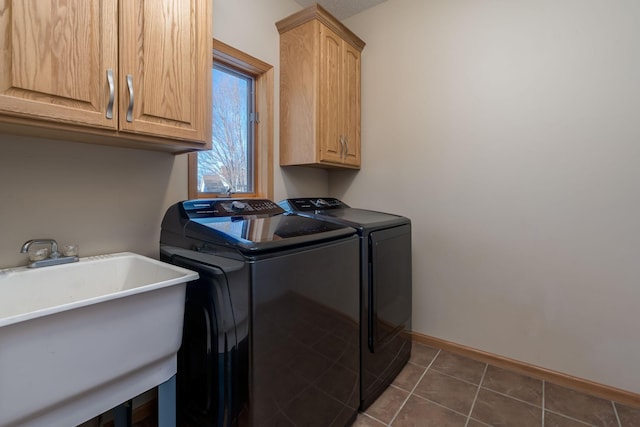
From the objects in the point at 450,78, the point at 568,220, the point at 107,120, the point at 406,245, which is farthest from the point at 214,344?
the point at 450,78

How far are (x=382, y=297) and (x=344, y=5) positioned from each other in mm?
2399

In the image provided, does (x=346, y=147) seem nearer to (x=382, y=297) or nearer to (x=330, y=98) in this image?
(x=330, y=98)

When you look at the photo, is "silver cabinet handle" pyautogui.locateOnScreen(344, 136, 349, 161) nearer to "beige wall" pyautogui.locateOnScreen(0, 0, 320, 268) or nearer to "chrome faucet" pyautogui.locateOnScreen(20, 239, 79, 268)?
"beige wall" pyautogui.locateOnScreen(0, 0, 320, 268)

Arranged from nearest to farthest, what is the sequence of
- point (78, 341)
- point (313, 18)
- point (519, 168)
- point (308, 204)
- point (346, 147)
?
point (78, 341) < point (519, 168) < point (313, 18) < point (308, 204) < point (346, 147)

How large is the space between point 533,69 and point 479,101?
33 cm

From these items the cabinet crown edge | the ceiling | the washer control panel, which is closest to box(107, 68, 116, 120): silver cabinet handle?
the washer control panel

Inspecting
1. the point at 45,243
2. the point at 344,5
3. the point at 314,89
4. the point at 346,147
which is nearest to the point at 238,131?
the point at 314,89

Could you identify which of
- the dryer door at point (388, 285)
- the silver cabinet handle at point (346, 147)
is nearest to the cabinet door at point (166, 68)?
the dryer door at point (388, 285)

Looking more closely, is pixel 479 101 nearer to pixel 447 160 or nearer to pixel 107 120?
pixel 447 160

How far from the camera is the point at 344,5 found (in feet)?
8.19

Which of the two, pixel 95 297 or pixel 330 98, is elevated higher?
pixel 330 98

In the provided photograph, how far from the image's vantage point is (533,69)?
73.3 inches

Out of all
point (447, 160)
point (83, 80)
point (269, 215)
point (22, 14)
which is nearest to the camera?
point (22, 14)

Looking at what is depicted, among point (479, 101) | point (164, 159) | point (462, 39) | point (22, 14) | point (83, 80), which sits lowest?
point (164, 159)
